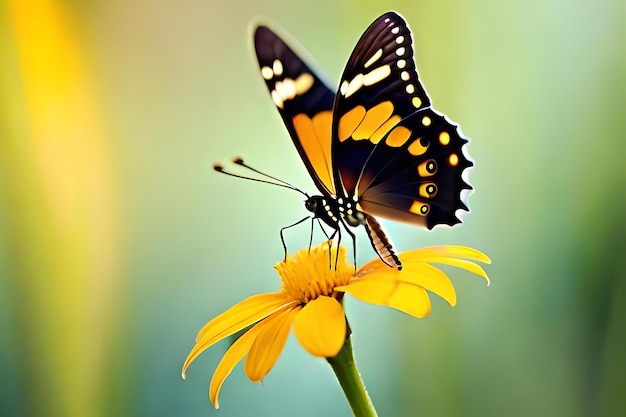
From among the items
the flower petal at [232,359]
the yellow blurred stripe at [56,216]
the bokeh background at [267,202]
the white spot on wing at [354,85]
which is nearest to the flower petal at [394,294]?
the flower petal at [232,359]

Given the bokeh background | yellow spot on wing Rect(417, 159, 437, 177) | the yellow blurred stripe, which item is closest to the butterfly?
yellow spot on wing Rect(417, 159, 437, 177)

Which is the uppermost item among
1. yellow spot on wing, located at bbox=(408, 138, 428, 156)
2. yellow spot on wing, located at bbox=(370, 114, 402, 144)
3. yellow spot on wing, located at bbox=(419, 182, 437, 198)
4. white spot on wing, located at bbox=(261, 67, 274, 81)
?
white spot on wing, located at bbox=(261, 67, 274, 81)

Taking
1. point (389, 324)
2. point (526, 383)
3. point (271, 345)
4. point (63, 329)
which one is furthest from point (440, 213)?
point (63, 329)

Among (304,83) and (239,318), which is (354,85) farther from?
(239,318)

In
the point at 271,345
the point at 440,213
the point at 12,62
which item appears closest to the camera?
the point at 271,345

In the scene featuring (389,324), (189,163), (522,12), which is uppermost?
(522,12)

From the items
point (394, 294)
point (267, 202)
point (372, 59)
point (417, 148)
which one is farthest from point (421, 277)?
point (267, 202)

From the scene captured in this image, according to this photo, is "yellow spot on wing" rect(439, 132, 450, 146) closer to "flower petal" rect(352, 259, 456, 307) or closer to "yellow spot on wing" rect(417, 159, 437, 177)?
"yellow spot on wing" rect(417, 159, 437, 177)

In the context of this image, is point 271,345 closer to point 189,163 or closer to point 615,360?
point 189,163
